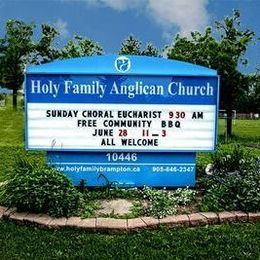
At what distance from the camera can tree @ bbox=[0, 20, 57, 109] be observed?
163 ft

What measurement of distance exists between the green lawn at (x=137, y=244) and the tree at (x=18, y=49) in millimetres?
44245

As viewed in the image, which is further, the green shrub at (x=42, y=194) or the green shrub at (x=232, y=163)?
the green shrub at (x=232, y=163)

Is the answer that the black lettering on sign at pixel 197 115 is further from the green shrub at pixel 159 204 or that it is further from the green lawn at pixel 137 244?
the green lawn at pixel 137 244

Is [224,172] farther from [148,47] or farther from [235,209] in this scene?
[148,47]

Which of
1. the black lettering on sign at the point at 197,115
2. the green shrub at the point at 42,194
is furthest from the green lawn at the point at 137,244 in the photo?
the black lettering on sign at the point at 197,115

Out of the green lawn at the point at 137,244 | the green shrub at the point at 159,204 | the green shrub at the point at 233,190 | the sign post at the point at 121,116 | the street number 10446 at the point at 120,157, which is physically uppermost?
the sign post at the point at 121,116

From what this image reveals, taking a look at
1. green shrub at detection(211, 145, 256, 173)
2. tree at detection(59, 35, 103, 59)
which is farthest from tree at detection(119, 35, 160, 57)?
green shrub at detection(211, 145, 256, 173)

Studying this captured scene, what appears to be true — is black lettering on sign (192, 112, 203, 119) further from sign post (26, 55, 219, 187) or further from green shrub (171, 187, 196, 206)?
green shrub (171, 187, 196, 206)

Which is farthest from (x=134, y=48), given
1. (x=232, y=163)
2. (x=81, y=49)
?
(x=232, y=163)

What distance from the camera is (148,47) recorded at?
4928 centimetres

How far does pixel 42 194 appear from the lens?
665cm

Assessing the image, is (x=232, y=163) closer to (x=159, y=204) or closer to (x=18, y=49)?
(x=159, y=204)

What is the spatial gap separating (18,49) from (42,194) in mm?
44644

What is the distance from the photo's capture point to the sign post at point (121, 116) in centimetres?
789
